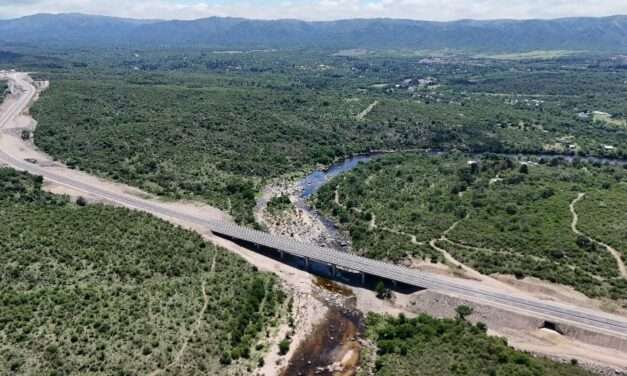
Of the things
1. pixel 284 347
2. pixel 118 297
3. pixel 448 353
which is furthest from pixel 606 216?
pixel 118 297

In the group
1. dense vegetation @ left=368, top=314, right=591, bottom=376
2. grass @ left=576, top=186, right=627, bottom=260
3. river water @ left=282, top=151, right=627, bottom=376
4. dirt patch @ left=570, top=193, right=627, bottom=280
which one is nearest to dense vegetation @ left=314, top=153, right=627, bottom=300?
grass @ left=576, top=186, right=627, bottom=260

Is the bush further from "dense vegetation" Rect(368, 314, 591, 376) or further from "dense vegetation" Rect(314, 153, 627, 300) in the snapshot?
"dense vegetation" Rect(314, 153, 627, 300)

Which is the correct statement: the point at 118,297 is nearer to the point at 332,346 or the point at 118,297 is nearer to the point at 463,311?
the point at 332,346

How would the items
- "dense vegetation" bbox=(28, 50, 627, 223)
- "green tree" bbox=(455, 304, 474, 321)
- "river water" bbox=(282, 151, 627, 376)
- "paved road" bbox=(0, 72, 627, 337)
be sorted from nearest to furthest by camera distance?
"river water" bbox=(282, 151, 627, 376), "paved road" bbox=(0, 72, 627, 337), "green tree" bbox=(455, 304, 474, 321), "dense vegetation" bbox=(28, 50, 627, 223)

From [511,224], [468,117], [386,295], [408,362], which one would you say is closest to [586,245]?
[511,224]

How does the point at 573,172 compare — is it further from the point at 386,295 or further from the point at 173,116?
the point at 173,116

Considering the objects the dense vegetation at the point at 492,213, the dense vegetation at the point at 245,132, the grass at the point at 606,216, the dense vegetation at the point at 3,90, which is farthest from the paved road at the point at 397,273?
the dense vegetation at the point at 3,90
